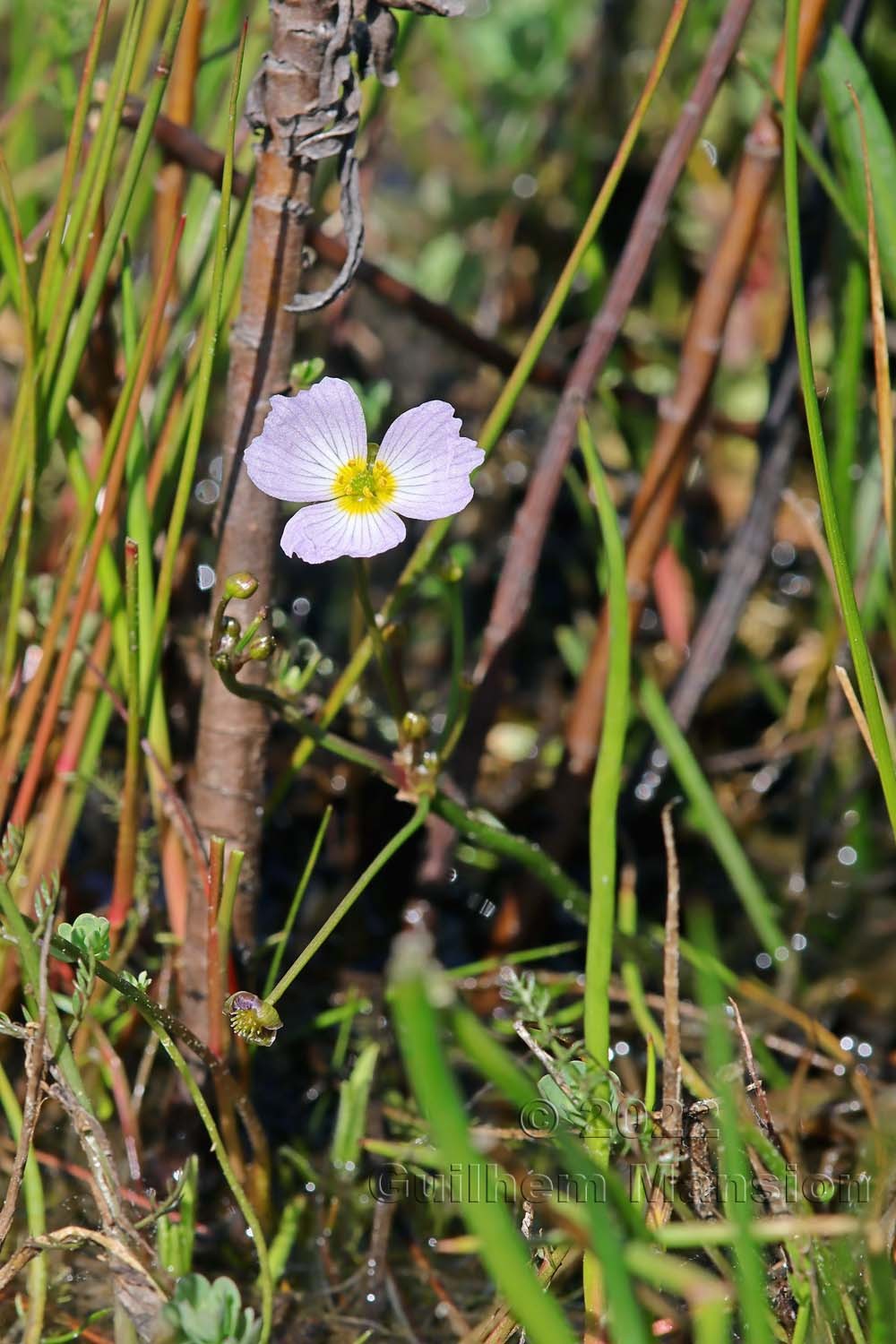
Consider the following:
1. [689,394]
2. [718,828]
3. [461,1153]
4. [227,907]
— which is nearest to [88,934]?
[227,907]

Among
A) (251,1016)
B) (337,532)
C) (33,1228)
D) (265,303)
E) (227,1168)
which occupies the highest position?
(265,303)

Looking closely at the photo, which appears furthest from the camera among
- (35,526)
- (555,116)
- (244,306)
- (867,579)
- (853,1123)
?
(555,116)

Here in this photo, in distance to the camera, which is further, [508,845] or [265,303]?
Result: [508,845]

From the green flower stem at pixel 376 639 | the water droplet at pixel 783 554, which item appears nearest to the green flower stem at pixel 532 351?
the green flower stem at pixel 376 639

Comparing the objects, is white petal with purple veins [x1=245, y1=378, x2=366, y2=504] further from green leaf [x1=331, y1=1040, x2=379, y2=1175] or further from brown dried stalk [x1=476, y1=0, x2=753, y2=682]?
green leaf [x1=331, y1=1040, x2=379, y2=1175]

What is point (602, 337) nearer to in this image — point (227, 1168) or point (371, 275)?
point (371, 275)

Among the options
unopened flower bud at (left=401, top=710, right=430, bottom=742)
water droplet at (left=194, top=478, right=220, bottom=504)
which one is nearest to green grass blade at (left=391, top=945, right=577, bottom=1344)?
unopened flower bud at (left=401, top=710, right=430, bottom=742)

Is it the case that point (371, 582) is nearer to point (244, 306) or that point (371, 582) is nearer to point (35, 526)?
point (35, 526)

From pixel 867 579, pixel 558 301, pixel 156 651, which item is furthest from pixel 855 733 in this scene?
pixel 156 651
